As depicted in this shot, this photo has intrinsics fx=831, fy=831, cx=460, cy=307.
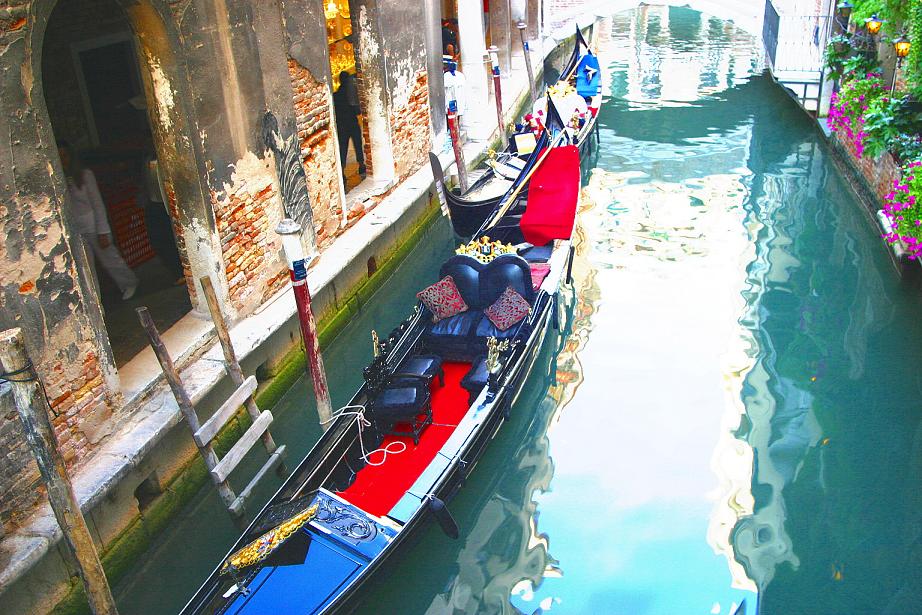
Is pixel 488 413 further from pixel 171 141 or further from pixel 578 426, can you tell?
pixel 171 141

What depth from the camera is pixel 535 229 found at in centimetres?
545

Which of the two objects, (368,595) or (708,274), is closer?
(368,595)

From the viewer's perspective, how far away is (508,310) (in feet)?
14.6

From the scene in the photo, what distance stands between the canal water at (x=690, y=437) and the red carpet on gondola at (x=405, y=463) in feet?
0.86

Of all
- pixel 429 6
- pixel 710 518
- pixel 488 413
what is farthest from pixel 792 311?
pixel 429 6

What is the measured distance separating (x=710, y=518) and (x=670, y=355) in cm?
147

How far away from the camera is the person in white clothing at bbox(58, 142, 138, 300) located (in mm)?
4211

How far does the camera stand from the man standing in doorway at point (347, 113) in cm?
666

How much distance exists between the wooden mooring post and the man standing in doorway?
14.5ft

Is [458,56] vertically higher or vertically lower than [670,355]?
higher

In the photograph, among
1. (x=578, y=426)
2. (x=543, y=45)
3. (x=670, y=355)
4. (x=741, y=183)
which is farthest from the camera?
(x=543, y=45)

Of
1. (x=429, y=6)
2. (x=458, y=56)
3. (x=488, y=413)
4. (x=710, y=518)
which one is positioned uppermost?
(x=429, y=6)

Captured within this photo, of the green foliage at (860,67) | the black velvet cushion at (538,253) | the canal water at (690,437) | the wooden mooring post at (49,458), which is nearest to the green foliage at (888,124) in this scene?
the canal water at (690,437)

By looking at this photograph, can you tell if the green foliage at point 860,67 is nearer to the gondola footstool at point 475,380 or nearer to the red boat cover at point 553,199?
the red boat cover at point 553,199
